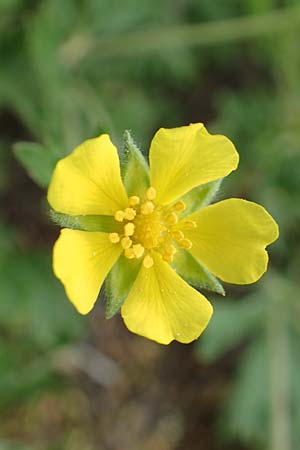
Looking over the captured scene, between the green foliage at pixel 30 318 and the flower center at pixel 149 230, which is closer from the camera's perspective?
the flower center at pixel 149 230

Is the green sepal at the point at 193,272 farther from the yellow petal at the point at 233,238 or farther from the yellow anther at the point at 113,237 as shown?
the yellow anther at the point at 113,237

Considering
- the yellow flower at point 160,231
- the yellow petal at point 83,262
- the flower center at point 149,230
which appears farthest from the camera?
the flower center at point 149,230

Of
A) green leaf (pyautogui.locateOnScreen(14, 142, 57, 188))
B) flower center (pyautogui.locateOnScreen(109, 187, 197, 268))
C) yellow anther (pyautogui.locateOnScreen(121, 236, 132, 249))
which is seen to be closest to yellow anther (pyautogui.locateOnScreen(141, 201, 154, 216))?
flower center (pyautogui.locateOnScreen(109, 187, 197, 268))

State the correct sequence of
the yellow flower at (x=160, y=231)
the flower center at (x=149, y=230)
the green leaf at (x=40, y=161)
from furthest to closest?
the green leaf at (x=40, y=161), the flower center at (x=149, y=230), the yellow flower at (x=160, y=231)

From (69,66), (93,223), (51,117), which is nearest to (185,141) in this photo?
(93,223)

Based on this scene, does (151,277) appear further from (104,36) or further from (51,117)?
(104,36)

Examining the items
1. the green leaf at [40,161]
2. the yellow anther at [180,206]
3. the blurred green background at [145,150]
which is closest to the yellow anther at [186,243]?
the yellow anther at [180,206]

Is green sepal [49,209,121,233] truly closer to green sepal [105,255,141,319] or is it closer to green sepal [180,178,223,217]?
green sepal [105,255,141,319]
